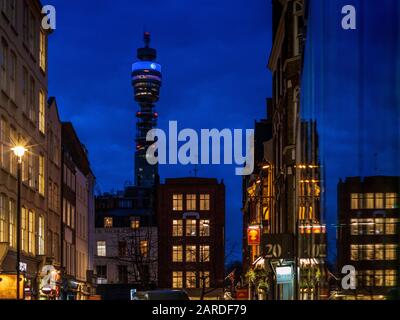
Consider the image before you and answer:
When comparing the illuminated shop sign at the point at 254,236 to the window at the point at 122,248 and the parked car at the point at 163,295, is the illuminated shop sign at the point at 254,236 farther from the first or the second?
the window at the point at 122,248

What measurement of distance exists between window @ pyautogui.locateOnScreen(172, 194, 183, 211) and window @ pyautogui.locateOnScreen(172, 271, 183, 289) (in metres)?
11.5

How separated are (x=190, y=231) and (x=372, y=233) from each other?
458 ft

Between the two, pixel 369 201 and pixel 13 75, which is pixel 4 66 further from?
pixel 369 201

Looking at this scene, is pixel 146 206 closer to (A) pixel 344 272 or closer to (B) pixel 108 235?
(B) pixel 108 235

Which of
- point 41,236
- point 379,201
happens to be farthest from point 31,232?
point 379,201

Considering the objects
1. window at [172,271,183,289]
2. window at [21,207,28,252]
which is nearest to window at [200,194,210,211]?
window at [172,271,183,289]

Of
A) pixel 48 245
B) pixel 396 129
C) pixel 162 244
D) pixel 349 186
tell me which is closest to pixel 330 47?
pixel 349 186

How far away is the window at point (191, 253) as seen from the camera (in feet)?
462

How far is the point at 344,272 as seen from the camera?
684cm

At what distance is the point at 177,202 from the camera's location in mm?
149000

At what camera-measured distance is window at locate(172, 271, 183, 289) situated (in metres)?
140

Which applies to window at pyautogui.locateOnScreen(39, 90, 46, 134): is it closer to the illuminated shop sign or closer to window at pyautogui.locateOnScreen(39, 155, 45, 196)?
window at pyautogui.locateOnScreen(39, 155, 45, 196)

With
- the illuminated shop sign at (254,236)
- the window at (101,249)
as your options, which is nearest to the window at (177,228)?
the window at (101,249)

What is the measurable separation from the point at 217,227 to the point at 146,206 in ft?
92.9
